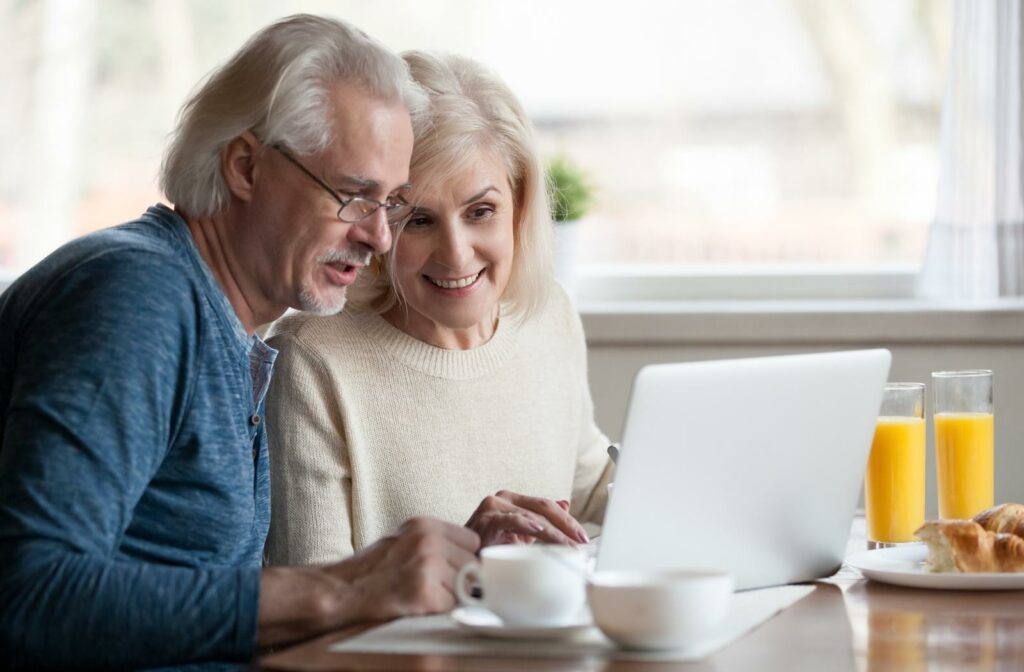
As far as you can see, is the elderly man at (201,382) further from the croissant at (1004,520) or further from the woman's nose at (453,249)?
the croissant at (1004,520)

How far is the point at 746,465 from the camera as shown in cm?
137

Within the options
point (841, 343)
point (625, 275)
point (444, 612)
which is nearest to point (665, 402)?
point (444, 612)

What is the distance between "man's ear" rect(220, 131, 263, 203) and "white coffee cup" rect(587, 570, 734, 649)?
2.18ft

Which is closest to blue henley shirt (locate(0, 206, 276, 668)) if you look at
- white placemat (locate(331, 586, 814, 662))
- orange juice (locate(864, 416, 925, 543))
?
white placemat (locate(331, 586, 814, 662))

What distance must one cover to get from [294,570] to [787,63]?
2.24 meters

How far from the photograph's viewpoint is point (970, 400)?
1722 millimetres

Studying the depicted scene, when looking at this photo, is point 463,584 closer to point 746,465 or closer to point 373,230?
point 746,465

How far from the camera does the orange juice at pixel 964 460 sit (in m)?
1.72

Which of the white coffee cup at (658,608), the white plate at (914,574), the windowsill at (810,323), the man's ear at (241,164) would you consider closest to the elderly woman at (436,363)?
the man's ear at (241,164)

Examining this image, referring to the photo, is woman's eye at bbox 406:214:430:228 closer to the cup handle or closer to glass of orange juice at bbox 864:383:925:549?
glass of orange juice at bbox 864:383:925:549

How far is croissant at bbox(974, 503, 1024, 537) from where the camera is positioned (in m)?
1.46

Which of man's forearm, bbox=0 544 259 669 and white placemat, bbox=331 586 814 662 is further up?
man's forearm, bbox=0 544 259 669

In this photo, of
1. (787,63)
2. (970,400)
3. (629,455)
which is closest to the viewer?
(629,455)

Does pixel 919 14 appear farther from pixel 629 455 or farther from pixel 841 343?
pixel 629 455
